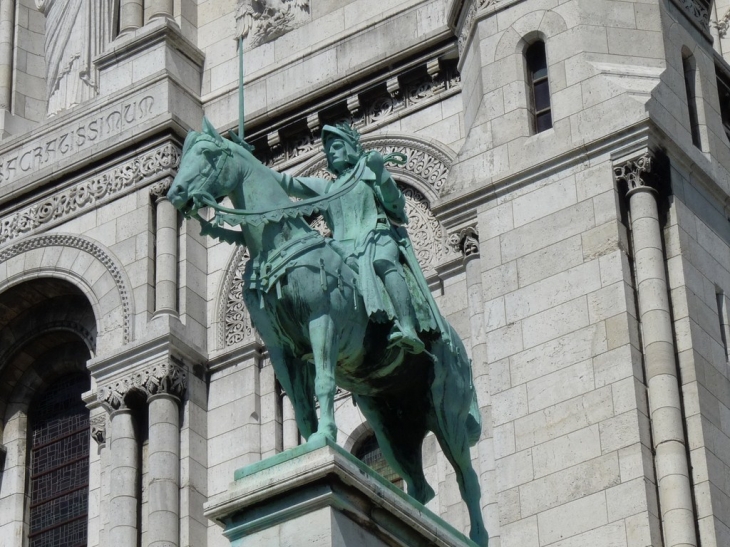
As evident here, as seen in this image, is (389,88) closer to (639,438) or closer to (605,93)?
(605,93)

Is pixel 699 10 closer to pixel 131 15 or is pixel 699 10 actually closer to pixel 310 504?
pixel 131 15

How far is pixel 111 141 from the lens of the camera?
29625 millimetres

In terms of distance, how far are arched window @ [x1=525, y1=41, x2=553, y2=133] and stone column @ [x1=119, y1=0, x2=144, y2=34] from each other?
617 centimetres

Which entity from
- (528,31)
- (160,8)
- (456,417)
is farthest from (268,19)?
(456,417)

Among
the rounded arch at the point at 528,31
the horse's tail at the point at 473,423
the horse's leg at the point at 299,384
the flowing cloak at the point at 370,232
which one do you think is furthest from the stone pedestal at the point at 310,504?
the rounded arch at the point at 528,31

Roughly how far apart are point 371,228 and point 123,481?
743 centimetres

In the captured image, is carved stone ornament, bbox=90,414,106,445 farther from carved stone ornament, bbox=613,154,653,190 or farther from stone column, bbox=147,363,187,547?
carved stone ornament, bbox=613,154,653,190

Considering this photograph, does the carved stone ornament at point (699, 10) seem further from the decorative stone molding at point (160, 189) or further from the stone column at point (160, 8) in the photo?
the stone column at point (160, 8)

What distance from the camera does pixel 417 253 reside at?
27.6 m

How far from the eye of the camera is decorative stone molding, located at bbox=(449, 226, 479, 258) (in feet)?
84.4

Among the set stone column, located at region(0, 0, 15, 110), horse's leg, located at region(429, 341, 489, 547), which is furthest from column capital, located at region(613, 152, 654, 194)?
stone column, located at region(0, 0, 15, 110)

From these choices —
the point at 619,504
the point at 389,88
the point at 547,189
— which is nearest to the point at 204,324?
the point at 389,88

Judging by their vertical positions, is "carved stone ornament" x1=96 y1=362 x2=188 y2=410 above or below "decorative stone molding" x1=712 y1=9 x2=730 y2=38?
below

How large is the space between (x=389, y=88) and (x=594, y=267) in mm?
4943
